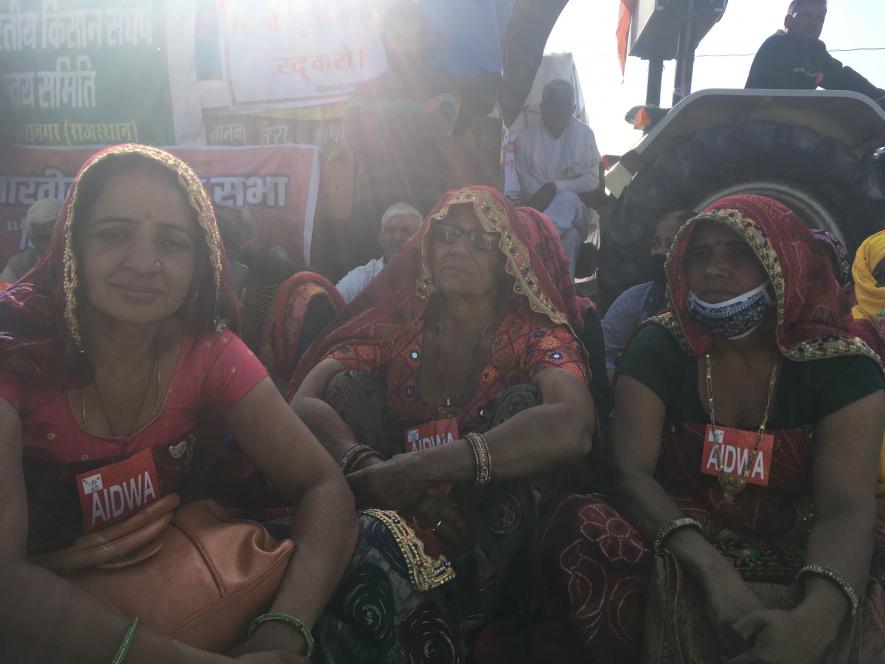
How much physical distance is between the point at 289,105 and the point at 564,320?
3893mm

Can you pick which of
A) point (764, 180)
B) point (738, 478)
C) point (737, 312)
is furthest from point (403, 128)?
point (738, 478)

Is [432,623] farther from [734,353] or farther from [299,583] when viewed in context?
[734,353]

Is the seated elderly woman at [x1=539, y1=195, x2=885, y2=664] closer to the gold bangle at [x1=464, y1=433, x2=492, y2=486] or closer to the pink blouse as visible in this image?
the gold bangle at [x1=464, y1=433, x2=492, y2=486]

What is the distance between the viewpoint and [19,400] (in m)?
1.67

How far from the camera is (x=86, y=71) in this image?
239 inches

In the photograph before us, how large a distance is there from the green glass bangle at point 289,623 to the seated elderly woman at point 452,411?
120 mm

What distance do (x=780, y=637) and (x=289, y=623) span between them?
3.81ft

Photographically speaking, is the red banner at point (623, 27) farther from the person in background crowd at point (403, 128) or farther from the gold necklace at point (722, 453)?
the gold necklace at point (722, 453)

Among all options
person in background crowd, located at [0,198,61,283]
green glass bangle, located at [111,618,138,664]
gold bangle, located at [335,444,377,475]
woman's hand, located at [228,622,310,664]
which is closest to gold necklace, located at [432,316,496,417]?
gold bangle, located at [335,444,377,475]

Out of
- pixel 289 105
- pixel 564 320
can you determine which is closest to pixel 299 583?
pixel 564 320

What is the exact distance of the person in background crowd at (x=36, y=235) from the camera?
15.6 feet

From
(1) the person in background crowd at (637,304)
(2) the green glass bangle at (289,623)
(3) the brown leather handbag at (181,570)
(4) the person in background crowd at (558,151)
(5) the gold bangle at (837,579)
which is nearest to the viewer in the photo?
(3) the brown leather handbag at (181,570)

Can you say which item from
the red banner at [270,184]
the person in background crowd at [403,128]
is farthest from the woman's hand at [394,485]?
the red banner at [270,184]

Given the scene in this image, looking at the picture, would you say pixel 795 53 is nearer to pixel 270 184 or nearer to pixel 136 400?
pixel 270 184
